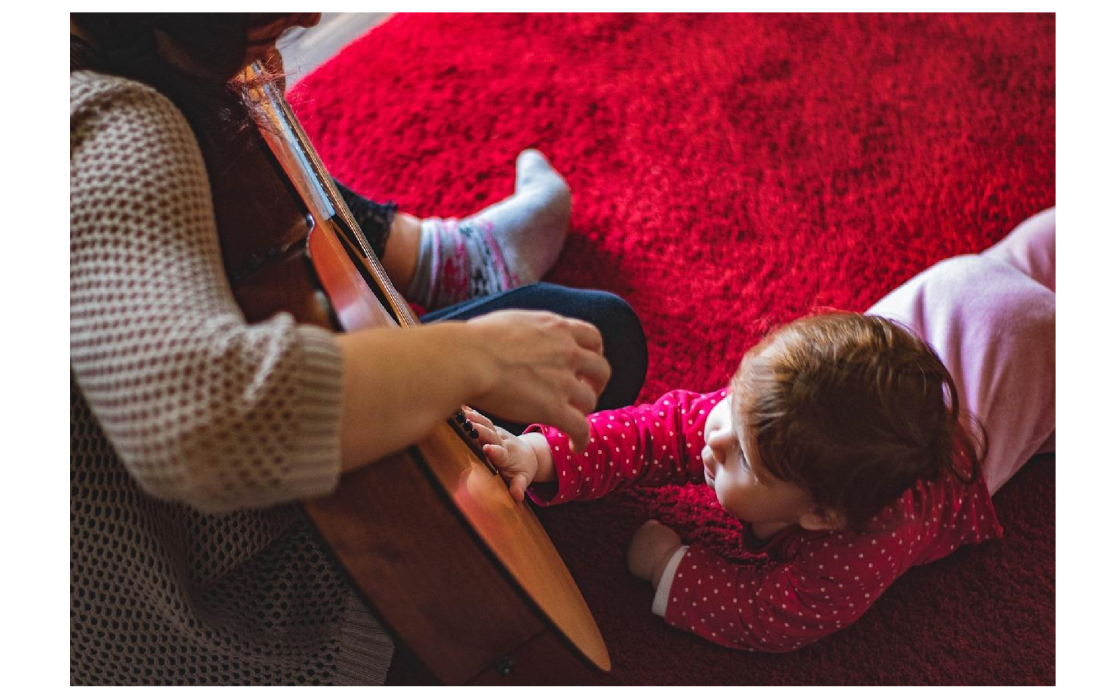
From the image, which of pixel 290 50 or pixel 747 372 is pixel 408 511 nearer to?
pixel 747 372

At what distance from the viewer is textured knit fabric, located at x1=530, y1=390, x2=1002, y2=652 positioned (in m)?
0.87

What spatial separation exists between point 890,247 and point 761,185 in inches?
8.5

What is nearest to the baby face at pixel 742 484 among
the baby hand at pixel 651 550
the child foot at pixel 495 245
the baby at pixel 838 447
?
the baby at pixel 838 447

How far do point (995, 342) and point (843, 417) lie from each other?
35 centimetres

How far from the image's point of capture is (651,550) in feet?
3.18

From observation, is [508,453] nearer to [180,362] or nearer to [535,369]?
[535,369]

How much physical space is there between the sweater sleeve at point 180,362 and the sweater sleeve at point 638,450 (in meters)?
0.47

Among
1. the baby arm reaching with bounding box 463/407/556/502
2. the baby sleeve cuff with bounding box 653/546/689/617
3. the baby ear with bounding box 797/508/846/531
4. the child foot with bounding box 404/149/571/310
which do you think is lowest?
the baby sleeve cuff with bounding box 653/546/689/617

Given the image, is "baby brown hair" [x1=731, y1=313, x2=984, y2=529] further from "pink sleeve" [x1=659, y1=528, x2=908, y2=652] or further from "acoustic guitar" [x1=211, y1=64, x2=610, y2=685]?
"acoustic guitar" [x1=211, y1=64, x2=610, y2=685]

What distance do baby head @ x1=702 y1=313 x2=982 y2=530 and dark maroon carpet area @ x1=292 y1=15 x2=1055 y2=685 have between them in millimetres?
249

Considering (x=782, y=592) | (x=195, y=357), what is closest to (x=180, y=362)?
(x=195, y=357)

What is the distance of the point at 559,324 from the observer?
0.55 m

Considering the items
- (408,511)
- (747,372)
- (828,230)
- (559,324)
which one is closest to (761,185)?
(828,230)

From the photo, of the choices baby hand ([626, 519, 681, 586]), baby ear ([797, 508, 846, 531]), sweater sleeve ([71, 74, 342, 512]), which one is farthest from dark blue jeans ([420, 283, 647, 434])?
sweater sleeve ([71, 74, 342, 512])
